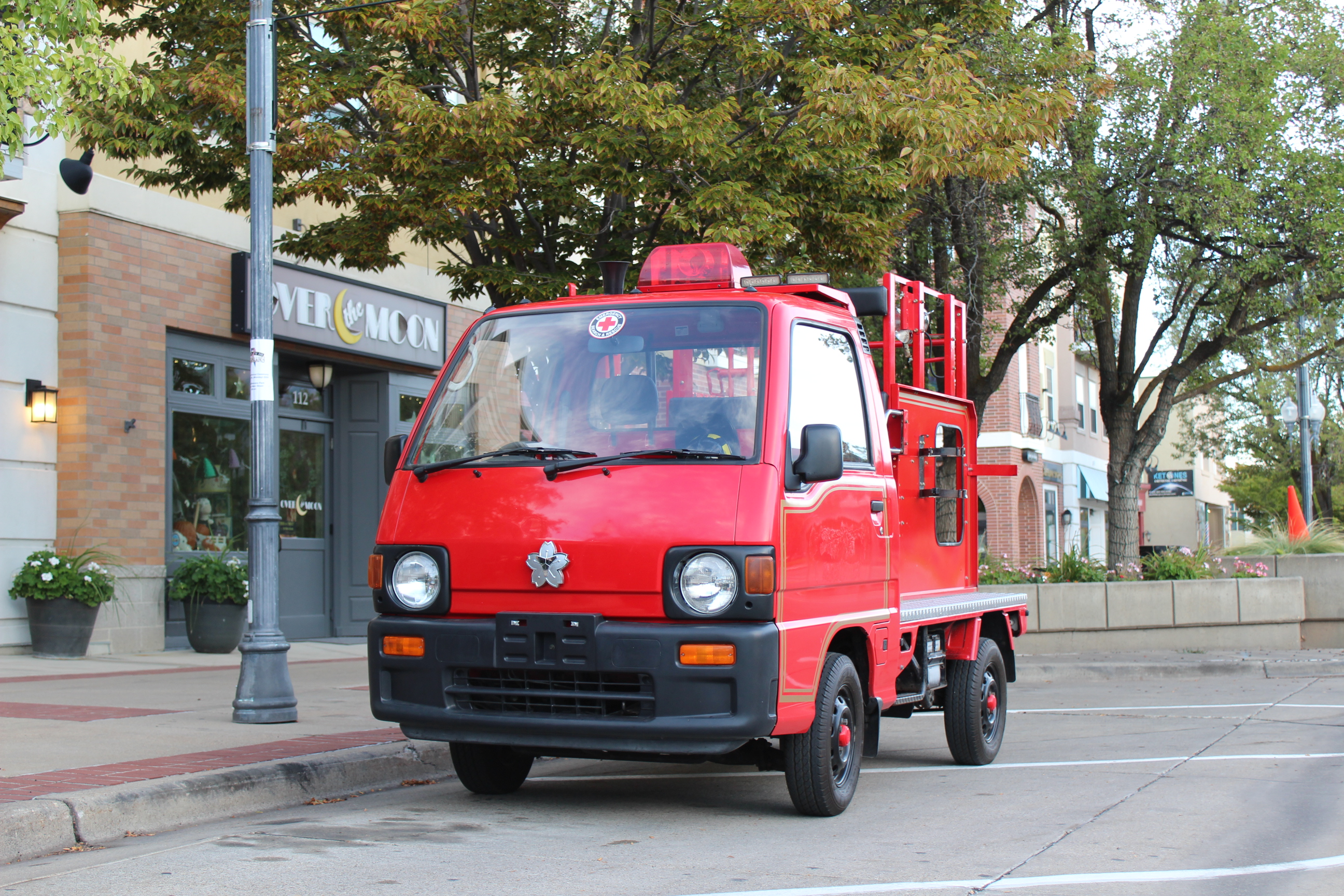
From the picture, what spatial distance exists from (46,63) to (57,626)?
6279 mm

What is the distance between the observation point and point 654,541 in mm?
5777

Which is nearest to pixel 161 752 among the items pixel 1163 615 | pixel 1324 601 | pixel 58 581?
pixel 58 581

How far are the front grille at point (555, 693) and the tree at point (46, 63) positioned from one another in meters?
4.87

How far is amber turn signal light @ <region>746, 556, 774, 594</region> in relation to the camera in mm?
5688

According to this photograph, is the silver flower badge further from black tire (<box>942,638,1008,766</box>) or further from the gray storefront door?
the gray storefront door

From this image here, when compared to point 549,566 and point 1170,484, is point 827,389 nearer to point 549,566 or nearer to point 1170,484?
point 549,566

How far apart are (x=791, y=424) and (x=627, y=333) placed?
3.01 ft

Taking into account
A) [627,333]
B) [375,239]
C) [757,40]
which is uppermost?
[757,40]

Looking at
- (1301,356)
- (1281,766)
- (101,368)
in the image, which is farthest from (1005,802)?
(1301,356)

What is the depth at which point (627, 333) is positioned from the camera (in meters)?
6.52

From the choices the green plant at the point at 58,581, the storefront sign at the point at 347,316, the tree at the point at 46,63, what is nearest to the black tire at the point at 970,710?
the tree at the point at 46,63

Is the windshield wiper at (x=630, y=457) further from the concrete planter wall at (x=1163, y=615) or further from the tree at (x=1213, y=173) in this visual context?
the tree at (x=1213, y=173)

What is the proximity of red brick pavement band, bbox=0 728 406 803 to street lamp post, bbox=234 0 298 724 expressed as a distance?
70cm

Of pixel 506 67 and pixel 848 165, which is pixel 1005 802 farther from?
pixel 506 67
